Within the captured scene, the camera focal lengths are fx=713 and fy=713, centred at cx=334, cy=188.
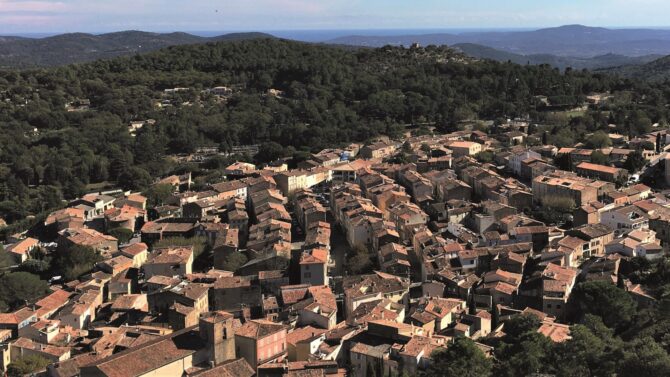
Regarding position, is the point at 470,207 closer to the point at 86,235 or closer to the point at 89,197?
the point at 86,235

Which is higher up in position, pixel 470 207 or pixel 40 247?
pixel 470 207

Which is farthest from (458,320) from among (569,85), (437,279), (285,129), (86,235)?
(569,85)

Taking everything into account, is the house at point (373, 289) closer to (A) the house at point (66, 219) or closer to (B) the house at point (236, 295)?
(B) the house at point (236, 295)

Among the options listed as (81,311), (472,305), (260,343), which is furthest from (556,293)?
(81,311)

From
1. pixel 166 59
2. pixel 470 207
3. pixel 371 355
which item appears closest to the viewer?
pixel 371 355

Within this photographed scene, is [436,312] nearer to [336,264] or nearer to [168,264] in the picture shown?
[336,264]

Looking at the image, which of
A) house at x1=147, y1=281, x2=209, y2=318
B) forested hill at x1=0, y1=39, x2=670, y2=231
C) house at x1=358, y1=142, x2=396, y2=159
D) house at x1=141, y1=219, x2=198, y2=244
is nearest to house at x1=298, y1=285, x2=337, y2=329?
house at x1=147, y1=281, x2=209, y2=318

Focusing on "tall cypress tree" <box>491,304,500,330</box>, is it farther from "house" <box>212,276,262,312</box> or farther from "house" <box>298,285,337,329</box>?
"house" <box>212,276,262,312</box>
